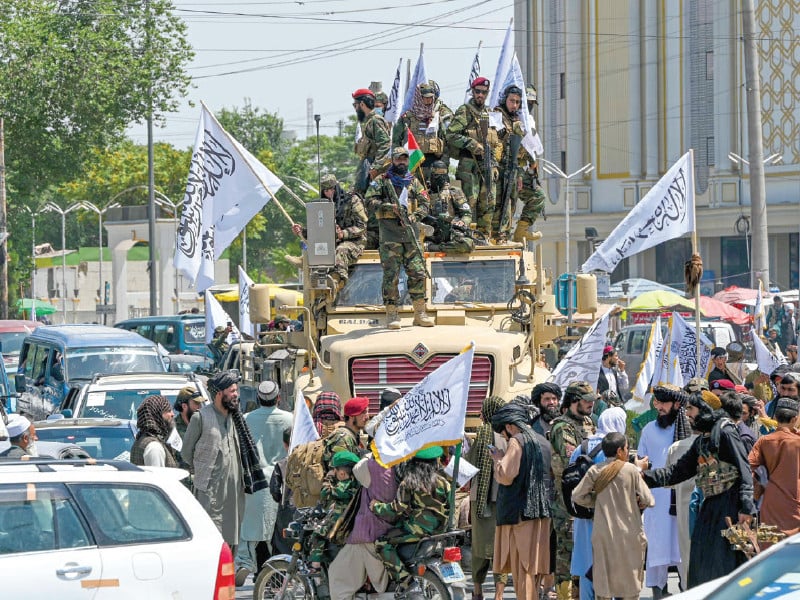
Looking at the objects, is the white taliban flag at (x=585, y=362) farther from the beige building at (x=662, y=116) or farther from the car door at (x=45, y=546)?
the beige building at (x=662, y=116)

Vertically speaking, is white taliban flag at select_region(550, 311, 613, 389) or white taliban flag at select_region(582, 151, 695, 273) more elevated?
white taliban flag at select_region(582, 151, 695, 273)

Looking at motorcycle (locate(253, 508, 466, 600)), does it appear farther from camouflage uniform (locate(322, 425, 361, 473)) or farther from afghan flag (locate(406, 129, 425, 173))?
afghan flag (locate(406, 129, 425, 173))

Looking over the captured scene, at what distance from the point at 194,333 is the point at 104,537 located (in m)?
31.8

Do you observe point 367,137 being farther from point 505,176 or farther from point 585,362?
point 585,362

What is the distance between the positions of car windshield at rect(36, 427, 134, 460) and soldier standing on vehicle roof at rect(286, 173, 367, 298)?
8.31 ft

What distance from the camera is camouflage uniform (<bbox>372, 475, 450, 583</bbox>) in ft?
33.1

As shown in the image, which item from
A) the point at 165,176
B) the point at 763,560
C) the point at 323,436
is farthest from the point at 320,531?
the point at 165,176

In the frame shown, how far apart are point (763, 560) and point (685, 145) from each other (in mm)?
46023

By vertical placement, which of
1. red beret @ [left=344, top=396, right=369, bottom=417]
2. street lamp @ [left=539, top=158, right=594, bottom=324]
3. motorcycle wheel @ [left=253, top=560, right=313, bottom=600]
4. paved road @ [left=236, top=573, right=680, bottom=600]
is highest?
street lamp @ [left=539, top=158, right=594, bottom=324]

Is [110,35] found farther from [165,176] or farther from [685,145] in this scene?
[165,176]

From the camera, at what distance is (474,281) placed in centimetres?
1617

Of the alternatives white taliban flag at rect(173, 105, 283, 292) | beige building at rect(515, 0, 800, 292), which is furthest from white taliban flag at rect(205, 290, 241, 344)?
beige building at rect(515, 0, 800, 292)

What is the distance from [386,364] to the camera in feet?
49.1

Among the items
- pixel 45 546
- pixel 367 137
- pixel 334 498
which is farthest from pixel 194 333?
pixel 45 546
